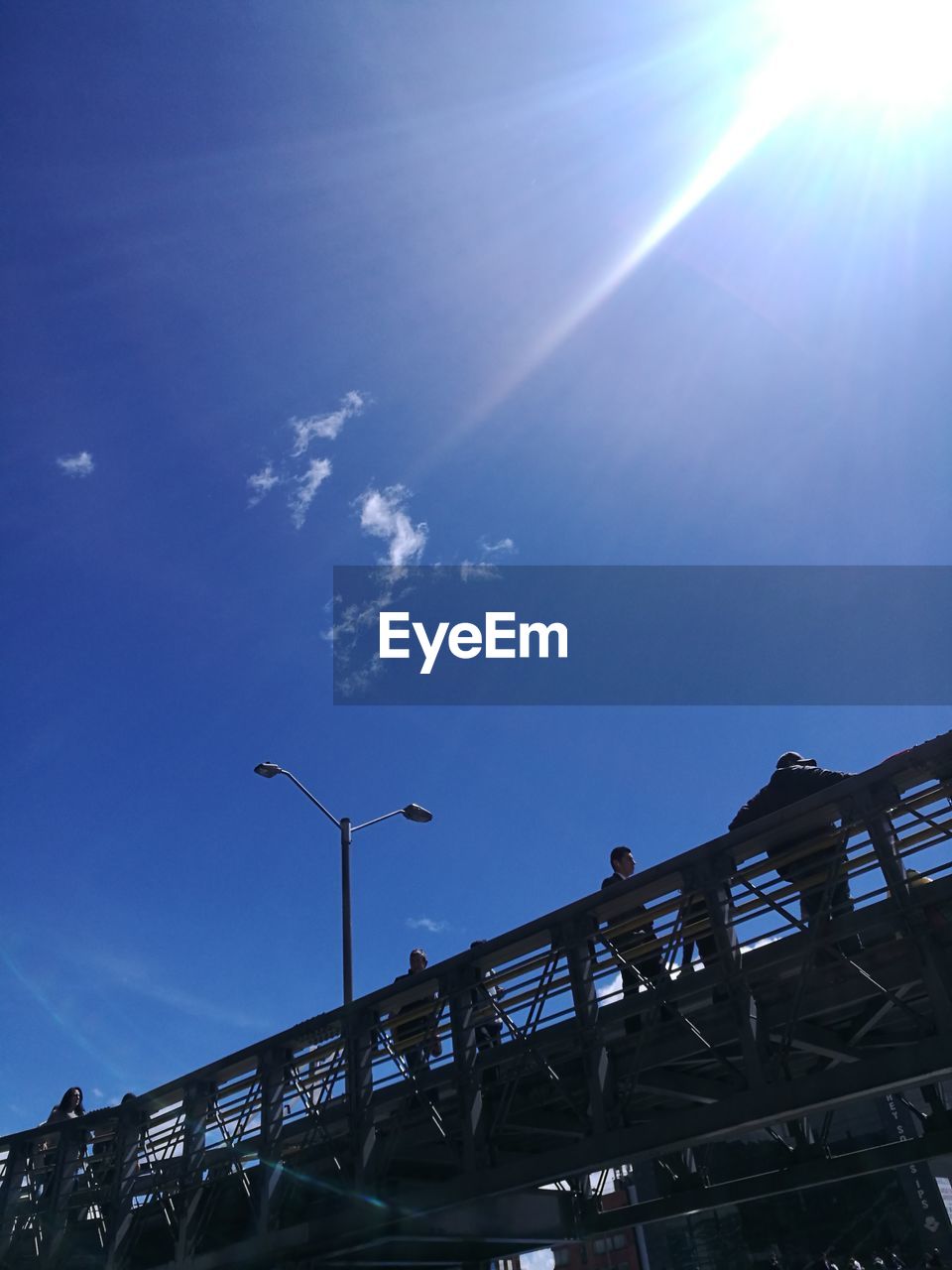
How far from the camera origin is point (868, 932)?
743 cm

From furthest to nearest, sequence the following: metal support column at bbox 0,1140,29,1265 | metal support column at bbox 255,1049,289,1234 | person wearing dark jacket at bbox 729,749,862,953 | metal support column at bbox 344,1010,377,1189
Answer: metal support column at bbox 0,1140,29,1265
metal support column at bbox 255,1049,289,1234
metal support column at bbox 344,1010,377,1189
person wearing dark jacket at bbox 729,749,862,953

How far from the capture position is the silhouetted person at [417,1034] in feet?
32.3

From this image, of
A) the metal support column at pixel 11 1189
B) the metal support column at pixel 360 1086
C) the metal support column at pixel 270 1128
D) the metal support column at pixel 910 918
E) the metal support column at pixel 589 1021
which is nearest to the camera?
the metal support column at pixel 910 918

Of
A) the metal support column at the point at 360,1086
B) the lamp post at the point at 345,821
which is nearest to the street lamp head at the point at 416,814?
the lamp post at the point at 345,821

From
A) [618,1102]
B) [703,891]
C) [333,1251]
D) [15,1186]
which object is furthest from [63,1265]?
[703,891]

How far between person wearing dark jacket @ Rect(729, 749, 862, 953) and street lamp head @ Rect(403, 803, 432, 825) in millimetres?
10639

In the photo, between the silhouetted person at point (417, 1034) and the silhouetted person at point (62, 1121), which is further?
the silhouetted person at point (62, 1121)

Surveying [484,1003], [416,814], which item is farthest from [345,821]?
[484,1003]

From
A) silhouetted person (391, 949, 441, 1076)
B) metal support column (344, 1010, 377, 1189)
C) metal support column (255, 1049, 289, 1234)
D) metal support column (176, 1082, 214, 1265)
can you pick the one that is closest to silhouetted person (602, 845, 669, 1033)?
silhouetted person (391, 949, 441, 1076)

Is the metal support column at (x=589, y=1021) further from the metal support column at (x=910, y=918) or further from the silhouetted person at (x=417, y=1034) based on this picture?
the metal support column at (x=910, y=918)

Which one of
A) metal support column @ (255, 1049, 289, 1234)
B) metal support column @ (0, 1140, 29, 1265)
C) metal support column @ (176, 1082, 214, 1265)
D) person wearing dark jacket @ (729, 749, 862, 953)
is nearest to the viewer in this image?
person wearing dark jacket @ (729, 749, 862, 953)

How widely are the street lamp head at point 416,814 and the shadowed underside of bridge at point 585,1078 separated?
23.9ft

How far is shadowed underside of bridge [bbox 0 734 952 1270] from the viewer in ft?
24.2

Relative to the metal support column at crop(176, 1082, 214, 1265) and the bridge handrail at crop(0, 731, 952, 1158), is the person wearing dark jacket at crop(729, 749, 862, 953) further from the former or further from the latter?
the metal support column at crop(176, 1082, 214, 1265)
